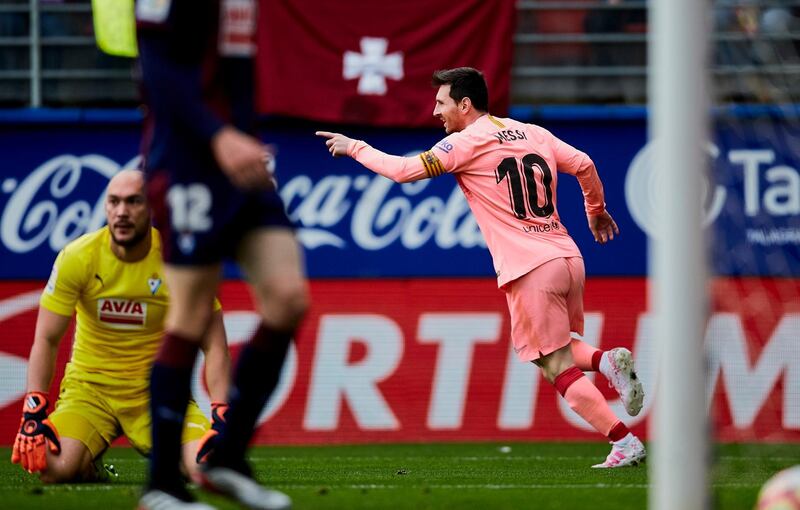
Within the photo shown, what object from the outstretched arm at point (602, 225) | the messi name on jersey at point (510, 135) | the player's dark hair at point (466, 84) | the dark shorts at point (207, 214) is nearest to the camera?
the dark shorts at point (207, 214)

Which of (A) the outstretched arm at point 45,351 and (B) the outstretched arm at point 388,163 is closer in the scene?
(A) the outstretched arm at point 45,351

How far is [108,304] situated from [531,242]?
7.19ft

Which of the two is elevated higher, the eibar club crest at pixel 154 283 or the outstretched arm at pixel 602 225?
the outstretched arm at pixel 602 225

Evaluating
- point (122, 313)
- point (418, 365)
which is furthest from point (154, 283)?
point (418, 365)

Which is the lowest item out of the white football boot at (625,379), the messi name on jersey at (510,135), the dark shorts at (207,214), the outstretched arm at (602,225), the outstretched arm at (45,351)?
the white football boot at (625,379)

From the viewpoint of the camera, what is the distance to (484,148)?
7.04 meters

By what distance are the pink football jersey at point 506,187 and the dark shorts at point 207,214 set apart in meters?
2.95

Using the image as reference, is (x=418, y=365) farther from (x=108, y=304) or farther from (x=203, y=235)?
(x=203, y=235)

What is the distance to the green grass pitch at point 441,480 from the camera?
488cm

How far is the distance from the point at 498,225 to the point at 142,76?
3.27 m

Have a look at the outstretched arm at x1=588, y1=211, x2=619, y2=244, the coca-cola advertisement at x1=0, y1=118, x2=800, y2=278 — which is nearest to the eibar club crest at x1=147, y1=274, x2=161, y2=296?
the outstretched arm at x1=588, y1=211, x2=619, y2=244

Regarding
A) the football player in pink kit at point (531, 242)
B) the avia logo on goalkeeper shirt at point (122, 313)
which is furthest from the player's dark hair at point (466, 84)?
the avia logo on goalkeeper shirt at point (122, 313)

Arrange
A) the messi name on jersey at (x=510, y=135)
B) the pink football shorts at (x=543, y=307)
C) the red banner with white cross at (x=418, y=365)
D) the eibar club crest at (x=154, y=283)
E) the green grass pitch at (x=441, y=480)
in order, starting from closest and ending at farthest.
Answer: the green grass pitch at (x=441, y=480)
the eibar club crest at (x=154, y=283)
the pink football shorts at (x=543, y=307)
the messi name on jersey at (x=510, y=135)
the red banner with white cross at (x=418, y=365)

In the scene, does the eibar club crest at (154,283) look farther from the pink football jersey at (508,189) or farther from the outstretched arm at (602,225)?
the outstretched arm at (602,225)
